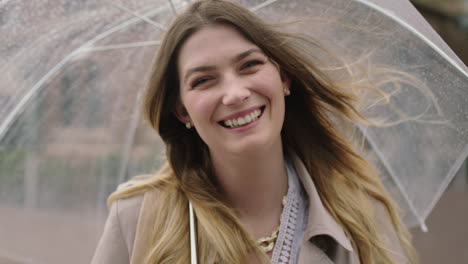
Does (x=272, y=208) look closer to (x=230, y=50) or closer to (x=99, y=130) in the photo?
(x=230, y=50)

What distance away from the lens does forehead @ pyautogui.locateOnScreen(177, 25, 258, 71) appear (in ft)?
7.82

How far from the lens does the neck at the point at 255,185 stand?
2.61 meters

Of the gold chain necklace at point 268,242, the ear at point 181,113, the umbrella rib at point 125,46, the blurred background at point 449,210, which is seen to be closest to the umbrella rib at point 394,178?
the gold chain necklace at point 268,242

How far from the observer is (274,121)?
7.87 feet

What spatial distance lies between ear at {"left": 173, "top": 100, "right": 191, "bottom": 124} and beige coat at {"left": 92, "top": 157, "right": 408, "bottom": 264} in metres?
0.37

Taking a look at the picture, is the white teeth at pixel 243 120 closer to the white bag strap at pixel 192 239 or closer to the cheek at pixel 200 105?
the cheek at pixel 200 105

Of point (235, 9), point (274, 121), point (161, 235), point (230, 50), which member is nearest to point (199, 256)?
point (161, 235)

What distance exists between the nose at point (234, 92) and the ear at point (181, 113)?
1.34ft

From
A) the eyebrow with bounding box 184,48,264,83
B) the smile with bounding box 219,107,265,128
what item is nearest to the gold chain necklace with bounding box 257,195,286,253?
the smile with bounding box 219,107,265,128

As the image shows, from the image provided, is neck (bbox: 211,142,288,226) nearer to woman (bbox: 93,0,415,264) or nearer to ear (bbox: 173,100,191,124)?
woman (bbox: 93,0,415,264)

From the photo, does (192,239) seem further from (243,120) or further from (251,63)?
(251,63)

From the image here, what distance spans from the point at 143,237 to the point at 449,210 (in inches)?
367

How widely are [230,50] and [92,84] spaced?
4.00 ft

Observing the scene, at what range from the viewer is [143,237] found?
8.40ft
